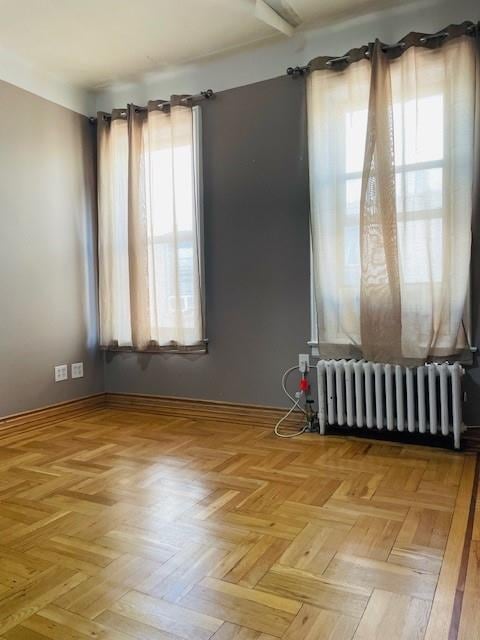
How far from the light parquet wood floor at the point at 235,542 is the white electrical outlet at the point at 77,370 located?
1020mm

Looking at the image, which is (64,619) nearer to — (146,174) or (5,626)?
(5,626)

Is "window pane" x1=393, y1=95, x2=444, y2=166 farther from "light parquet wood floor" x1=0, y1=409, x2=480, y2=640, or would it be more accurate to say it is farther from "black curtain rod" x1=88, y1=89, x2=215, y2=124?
"light parquet wood floor" x1=0, y1=409, x2=480, y2=640

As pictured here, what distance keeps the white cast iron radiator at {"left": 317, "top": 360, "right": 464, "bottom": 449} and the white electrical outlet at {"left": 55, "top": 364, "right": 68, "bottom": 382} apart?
1.98 meters

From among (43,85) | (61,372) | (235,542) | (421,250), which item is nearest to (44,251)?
(61,372)

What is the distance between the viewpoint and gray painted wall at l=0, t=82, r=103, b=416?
3490 mm

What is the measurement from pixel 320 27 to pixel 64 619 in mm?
3390

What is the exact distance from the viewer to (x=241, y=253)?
3.59 metres

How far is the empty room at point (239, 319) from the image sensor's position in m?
1.57

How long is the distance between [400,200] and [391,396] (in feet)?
3.71

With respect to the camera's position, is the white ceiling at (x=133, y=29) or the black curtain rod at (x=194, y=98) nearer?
the white ceiling at (x=133, y=29)

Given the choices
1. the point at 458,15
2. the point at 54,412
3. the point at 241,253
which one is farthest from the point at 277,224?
the point at 54,412

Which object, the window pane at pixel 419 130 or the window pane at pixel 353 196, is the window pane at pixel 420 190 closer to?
the window pane at pixel 419 130

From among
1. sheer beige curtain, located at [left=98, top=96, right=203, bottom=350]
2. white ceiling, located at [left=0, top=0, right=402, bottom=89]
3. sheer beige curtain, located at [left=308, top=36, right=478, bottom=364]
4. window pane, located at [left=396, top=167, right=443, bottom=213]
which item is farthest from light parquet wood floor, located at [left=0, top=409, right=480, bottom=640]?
white ceiling, located at [left=0, top=0, right=402, bottom=89]

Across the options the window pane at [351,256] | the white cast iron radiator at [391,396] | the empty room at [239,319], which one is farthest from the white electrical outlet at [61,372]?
the window pane at [351,256]
